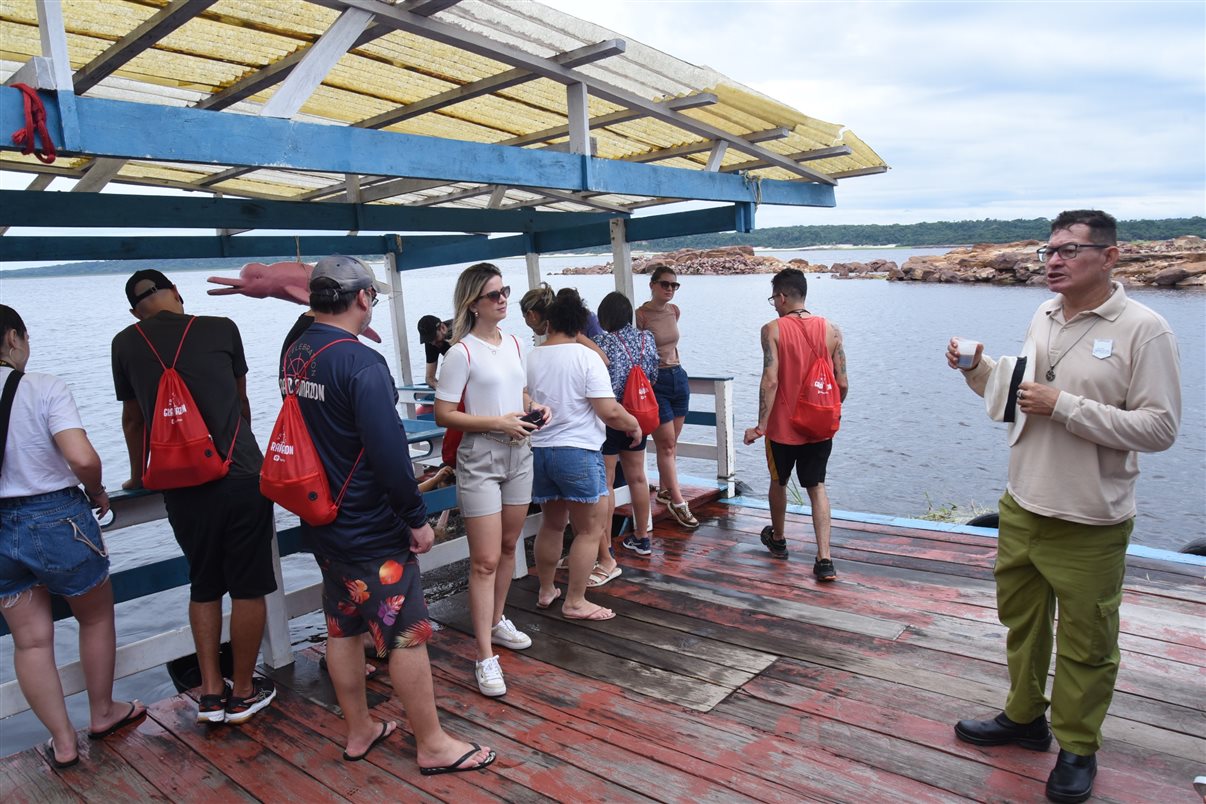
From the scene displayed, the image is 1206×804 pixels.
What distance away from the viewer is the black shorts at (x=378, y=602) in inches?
99.0

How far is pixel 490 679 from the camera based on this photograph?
3201 mm

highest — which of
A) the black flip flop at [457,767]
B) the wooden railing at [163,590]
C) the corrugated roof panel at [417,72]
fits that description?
the corrugated roof panel at [417,72]

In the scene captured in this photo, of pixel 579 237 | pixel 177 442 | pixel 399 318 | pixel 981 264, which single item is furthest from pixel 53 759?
pixel 981 264

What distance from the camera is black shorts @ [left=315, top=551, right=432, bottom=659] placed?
2514 millimetres

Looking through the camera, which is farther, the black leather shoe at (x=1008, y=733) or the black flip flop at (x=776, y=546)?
the black flip flop at (x=776, y=546)

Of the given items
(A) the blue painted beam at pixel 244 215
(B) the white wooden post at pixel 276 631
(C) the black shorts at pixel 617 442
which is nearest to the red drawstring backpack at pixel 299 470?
(B) the white wooden post at pixel 276 631

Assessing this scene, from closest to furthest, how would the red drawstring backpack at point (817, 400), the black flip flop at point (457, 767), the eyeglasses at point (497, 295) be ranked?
1. the black flip flop at point (457, 767)
2. the eyeglasses at point (497, 295)
3. the red drawstring backpack at point (817, 400)

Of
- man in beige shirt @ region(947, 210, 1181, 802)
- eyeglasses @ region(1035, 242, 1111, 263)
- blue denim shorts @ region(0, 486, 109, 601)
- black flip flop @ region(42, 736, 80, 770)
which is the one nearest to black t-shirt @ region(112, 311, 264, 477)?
blue denim shorts @ region(0, 486, 109, 601)

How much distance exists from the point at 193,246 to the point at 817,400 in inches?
212

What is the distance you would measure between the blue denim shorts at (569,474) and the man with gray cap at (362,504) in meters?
1.05

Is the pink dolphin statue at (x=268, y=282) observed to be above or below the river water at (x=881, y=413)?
above

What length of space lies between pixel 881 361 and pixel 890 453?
10853 millimetres

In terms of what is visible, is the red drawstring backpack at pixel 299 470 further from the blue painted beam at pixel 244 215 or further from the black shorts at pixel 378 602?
the blue painted beam at pixel 244 215

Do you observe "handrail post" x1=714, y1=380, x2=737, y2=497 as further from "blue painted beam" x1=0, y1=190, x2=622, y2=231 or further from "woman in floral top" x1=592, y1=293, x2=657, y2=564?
"blue painted beam" x1=0, y1=190, x2=622, y2=231
